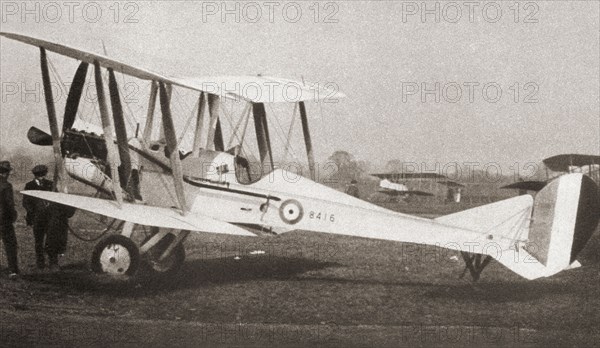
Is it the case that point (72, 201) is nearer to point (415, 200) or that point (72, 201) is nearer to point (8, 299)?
point (8, 299)

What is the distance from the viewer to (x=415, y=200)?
47281mm

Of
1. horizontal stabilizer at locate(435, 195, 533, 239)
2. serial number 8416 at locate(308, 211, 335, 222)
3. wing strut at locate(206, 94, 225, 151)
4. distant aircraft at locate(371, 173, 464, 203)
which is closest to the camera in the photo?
horizontal stabilizer at locate(435, 195, 533, 239)

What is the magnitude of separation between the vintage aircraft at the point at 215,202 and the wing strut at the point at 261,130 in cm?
67

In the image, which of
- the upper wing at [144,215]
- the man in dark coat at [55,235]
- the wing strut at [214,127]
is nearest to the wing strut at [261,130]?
the wing strut at [214,127]

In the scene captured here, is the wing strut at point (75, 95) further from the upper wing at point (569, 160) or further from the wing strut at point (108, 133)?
the upper wing at point (569, 160)

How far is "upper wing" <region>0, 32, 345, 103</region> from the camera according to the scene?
7.85 m

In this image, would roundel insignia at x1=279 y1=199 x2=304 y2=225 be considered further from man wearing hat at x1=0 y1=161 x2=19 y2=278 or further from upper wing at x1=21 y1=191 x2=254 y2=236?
man wearing hat at x1=0 y1=161 x2=19 y2=278

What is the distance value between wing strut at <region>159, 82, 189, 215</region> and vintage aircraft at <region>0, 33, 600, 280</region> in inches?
0.5

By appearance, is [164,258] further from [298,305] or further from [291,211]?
[298,305]

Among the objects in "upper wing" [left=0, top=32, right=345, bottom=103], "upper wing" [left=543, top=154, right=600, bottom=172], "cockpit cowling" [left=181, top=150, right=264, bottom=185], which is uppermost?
"upper wing" [left=0, top=32, right=345, bottom=103]

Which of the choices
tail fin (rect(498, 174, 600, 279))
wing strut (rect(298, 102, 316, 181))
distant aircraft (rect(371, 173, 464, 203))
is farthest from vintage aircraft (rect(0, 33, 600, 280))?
distant aircraft (rect(371, 173, 464, 203))

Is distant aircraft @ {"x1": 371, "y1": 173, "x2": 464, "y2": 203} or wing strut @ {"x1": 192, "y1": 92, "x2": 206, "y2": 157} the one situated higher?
wing strut @ {"x1": 192, "y1": 92, "x2": 206, "y2": 157}

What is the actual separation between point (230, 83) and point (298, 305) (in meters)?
4.52

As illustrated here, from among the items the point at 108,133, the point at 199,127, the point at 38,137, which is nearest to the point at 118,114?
the point at 108,133
